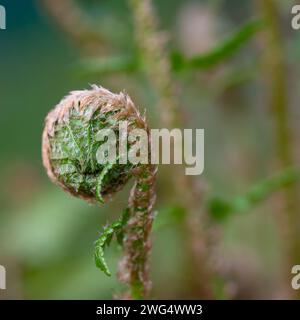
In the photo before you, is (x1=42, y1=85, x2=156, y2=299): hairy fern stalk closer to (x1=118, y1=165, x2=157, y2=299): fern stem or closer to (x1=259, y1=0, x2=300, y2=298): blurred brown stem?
(x1=118, y1=165, x2=157, y2=299): fern stem

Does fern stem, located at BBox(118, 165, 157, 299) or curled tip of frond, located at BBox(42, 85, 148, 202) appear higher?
curled tip of frond, located at BBox(42, 85, 148, 202)

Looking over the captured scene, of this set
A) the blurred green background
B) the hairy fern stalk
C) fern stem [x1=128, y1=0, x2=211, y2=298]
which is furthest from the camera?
the blurred green background

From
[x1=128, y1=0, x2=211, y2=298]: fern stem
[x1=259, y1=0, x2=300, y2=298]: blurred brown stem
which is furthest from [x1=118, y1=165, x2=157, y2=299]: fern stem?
[x1=259, y1=0, x2=300, y2=298]: blurred brown stem

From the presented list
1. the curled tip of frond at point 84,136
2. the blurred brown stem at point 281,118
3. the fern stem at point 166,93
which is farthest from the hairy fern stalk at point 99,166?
the blurred brown stem at point 281,118

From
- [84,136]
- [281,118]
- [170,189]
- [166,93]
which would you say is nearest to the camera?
[84,136]

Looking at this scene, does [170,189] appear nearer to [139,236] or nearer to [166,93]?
[166,93]

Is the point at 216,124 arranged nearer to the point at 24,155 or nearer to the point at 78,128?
the point at 24,155

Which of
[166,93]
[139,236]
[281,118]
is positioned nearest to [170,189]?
[281,118]
